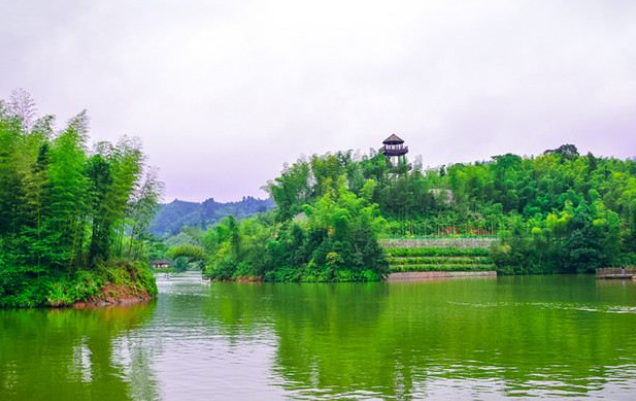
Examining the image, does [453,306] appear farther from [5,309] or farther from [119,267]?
[5,309]

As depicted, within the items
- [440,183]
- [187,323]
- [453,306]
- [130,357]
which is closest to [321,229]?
[440,183]

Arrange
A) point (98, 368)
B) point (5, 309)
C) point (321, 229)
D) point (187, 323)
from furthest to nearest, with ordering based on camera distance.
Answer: point (321, 229) → point (5, 309) → point (187, 323) → point (98, 368)

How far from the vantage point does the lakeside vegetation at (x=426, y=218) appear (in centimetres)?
6259

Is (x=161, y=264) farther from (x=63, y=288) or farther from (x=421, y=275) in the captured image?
(x=63, y=288)

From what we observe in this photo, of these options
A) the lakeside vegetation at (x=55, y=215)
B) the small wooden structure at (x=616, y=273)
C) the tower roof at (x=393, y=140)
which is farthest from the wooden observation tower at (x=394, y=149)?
the lakeside vegetation at (x=55, y=215)

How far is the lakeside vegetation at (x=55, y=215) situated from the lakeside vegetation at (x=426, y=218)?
29852 mm

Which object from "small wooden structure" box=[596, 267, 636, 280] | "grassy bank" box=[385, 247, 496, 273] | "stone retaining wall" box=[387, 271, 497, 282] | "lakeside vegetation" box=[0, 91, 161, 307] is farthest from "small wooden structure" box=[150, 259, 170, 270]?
"lakeside vegetation" box=[0, 91, 161, 307]

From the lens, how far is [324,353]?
16.6 metres

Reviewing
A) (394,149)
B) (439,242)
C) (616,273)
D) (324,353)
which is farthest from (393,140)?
(324,353)

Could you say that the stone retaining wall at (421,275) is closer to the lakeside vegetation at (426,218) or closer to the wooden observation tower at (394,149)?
the lakeside vegetation at (426,218)

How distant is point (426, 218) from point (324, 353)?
63771mm

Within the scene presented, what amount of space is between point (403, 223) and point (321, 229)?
51.7 ft

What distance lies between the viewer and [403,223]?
76.1m

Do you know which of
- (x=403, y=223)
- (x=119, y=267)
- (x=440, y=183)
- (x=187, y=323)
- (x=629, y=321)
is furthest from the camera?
(x=440, y=183)
